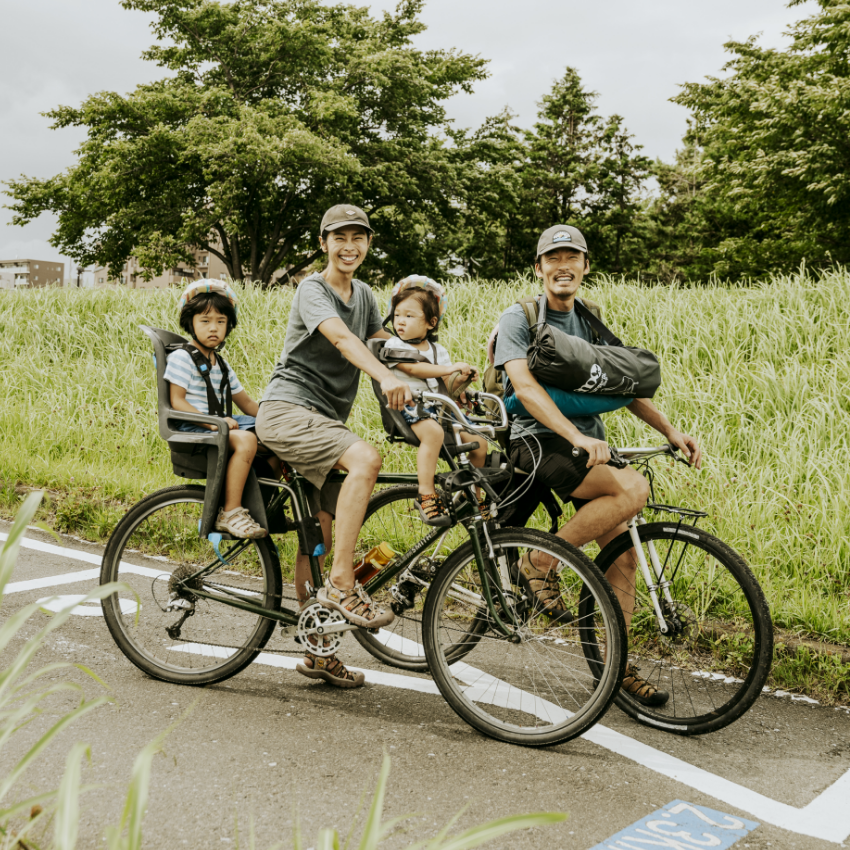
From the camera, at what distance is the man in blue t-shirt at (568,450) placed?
3.26 metres

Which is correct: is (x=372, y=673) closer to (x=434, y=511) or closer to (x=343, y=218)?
(x=434, y=511)

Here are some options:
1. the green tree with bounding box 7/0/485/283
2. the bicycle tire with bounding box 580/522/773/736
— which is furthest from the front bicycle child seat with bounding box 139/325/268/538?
the green tree with bounding box 7/0/485/283

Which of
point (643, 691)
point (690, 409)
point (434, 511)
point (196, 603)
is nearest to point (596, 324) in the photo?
point (434, 511)

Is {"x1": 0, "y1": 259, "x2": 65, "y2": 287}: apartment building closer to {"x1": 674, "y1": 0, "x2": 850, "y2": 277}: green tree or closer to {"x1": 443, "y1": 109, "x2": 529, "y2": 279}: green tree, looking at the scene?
{"x1": 443, "y1": 109, "x2": 529, "y2": 279}: green tree

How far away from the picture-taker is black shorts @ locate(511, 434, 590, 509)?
3.38 m

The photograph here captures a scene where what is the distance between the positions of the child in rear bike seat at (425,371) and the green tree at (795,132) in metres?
8.40

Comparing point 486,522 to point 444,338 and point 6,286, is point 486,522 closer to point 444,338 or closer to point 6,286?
point 444,338

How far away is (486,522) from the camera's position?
322cm

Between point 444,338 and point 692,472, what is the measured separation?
12.1ft

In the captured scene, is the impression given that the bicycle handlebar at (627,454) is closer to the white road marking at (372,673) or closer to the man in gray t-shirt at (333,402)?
the man in gray t-shirt at (333,402)

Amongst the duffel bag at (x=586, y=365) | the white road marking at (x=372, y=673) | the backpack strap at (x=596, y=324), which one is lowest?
the white road marking at (x=372, y=673)

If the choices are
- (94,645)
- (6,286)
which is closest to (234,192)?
(6,286)

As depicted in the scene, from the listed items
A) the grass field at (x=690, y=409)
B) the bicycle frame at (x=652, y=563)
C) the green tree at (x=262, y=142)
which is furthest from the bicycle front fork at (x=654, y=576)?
the green tree at (x=262, y=142)

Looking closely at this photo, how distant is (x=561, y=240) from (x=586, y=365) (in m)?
0.57
